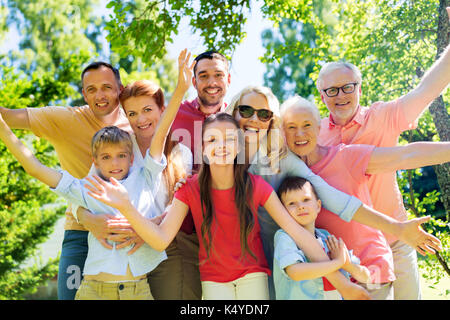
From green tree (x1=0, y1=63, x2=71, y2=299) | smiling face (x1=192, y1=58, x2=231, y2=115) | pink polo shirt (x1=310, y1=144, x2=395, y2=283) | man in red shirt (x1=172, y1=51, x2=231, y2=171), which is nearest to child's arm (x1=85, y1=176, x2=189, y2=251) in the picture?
pink polo shirt (x1=310, y1=144, x2=395, y2=283)

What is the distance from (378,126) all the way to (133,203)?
1.74m

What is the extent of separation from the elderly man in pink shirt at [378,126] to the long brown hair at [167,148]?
3.48 feet

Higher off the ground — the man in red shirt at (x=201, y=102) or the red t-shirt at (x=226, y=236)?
the man in red shirt at (x=201, y=102)

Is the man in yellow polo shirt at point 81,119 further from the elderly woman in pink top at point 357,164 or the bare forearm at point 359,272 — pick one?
the bare forearm at point 359,272

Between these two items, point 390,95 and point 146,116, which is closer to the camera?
point 146,116

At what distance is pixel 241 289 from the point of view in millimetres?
2270

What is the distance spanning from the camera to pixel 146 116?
266cm

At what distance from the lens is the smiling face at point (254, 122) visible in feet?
8.26

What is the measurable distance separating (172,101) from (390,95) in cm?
466

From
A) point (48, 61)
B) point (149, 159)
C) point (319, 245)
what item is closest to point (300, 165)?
point (319, 245)

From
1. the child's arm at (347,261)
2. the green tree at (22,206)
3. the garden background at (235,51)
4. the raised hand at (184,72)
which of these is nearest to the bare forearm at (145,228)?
the raised hand at (184,72)

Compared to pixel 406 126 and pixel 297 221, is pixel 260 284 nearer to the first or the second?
pixel 297 221

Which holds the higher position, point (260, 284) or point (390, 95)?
point (390, 95)

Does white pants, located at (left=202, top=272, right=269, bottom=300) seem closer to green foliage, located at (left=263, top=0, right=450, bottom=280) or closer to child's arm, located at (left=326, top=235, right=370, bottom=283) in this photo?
child's arm, located at (left=326, top=235, right=370, bottom=283)
